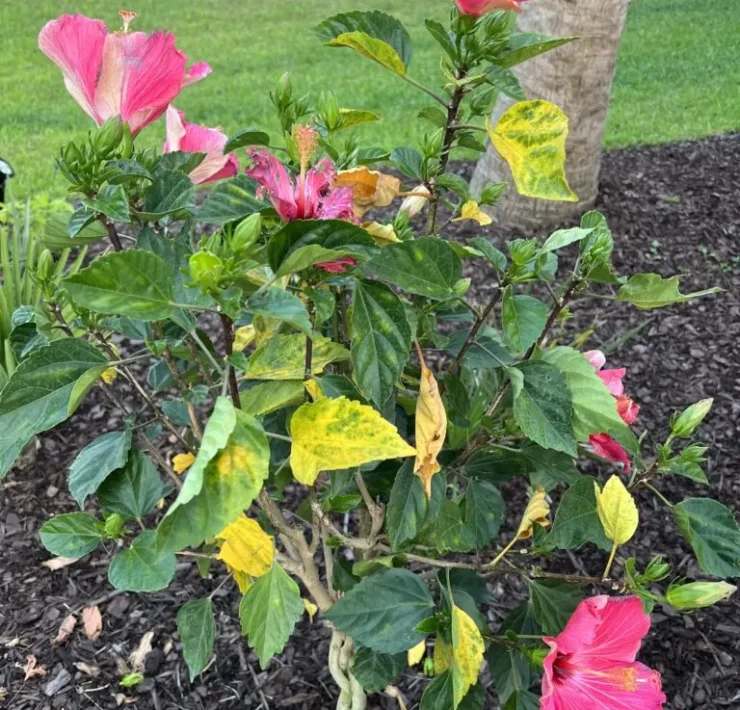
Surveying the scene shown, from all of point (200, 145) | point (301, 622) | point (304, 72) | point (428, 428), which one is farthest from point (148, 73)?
point (304, 72)

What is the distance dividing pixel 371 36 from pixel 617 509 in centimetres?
62

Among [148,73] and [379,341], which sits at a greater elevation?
[148,73]

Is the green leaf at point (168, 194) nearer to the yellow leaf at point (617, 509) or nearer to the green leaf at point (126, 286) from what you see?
the green leaf at point (126, 286)

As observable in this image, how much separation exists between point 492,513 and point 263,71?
5208mm

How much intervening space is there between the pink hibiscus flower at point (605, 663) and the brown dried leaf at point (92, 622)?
3.58ft

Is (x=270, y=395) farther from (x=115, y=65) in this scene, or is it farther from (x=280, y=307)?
(x=115, y=65)

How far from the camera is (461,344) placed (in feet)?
3.36

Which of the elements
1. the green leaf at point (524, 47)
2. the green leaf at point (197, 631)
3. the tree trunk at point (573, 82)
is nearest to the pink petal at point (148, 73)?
the green leaf at point (524, 47)

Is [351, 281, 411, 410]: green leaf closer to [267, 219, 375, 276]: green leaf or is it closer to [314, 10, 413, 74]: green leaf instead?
[267, 219, 375, 276]: green leaf

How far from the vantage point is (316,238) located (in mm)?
685

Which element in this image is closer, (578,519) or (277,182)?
(277,182)

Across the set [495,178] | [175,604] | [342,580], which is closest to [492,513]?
[342,580]

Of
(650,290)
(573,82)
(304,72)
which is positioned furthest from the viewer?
(304,72)

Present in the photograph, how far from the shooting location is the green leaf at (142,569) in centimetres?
89
